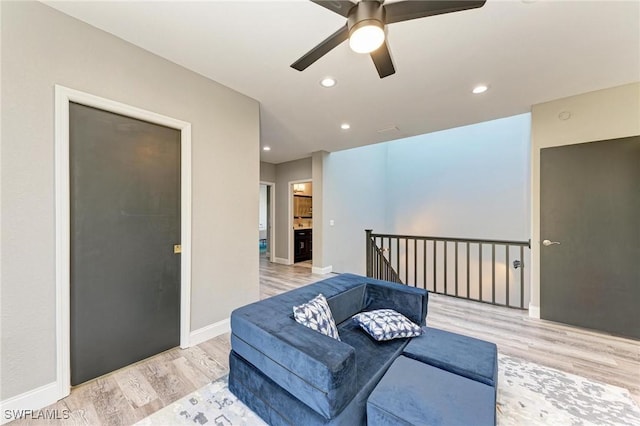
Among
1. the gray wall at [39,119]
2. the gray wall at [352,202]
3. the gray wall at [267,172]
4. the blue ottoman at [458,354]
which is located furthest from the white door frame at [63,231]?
the gray wall at [267,172]

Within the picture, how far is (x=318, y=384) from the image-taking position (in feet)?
3.90

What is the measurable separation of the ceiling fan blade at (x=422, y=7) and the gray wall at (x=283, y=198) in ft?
15.6

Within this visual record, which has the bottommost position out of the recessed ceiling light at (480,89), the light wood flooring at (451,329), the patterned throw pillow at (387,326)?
the light wood flooring at (451,329)

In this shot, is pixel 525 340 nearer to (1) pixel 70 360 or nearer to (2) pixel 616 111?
(2) pixel 616 111

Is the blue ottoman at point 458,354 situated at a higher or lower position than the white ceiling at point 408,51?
lower

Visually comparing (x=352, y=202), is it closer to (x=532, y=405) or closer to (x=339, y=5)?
(x=532, y=405)

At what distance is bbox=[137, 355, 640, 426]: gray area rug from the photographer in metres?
1.54

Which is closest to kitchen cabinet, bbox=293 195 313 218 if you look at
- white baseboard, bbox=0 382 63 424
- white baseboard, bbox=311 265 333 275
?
white baseboard, bbox=311 265 333 275

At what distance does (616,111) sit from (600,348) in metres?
2.47

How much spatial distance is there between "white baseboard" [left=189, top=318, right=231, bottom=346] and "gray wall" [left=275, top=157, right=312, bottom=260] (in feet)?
11.7

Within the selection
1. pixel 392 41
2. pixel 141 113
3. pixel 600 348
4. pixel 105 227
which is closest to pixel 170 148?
→ pixel 141 113

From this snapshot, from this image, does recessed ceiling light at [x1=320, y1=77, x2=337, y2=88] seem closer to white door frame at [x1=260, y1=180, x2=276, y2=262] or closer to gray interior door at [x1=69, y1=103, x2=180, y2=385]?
gray interior door at [x1=69, y1=103, x2=180, y2=385]

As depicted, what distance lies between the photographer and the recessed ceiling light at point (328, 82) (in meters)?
2.50

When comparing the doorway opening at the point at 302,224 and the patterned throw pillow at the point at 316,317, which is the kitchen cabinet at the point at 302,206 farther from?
the patterned throw pillow at the point at 316,317
